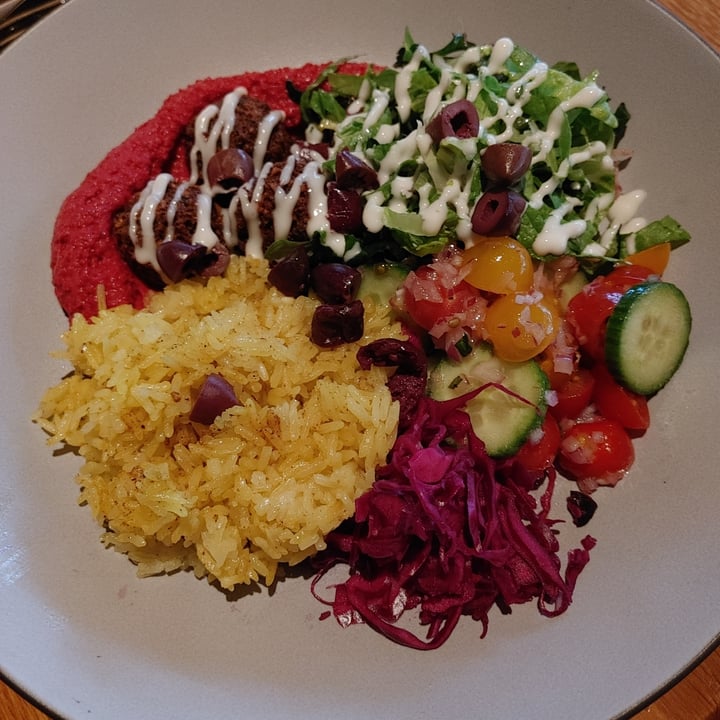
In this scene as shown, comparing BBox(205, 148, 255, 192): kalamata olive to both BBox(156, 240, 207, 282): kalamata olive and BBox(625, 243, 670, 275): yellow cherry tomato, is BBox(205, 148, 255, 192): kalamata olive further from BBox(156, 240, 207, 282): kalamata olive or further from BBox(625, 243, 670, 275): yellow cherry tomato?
BBox(625, 243, 670, 275): yellow cherry tomato

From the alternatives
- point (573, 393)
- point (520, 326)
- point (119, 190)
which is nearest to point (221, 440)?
point (520, 326)

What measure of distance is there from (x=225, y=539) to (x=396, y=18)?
9.50 ft

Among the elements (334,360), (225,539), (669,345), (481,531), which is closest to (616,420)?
(669,345)

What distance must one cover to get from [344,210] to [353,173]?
173mm

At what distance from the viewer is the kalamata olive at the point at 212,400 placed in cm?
277

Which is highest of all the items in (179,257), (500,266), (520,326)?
(500,266)

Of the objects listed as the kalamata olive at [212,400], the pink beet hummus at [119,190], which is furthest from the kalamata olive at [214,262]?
the kalamata olive at [212,400]

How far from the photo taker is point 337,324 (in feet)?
9.62

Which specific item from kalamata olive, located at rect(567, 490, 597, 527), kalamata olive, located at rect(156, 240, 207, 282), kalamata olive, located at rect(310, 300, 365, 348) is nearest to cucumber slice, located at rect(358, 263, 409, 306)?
kalamata olive, located at rect(310, 300, 365, 348)

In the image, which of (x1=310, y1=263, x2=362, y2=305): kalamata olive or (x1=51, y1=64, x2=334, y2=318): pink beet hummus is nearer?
(x1=310, y1=263, x2=362, y2=305): kalamata olive

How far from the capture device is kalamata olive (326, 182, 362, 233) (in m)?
3.15

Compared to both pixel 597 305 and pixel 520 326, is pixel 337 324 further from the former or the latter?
pixel 597 305

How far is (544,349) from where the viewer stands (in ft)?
9.78

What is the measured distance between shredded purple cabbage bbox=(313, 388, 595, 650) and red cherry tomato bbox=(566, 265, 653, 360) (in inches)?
24.7
